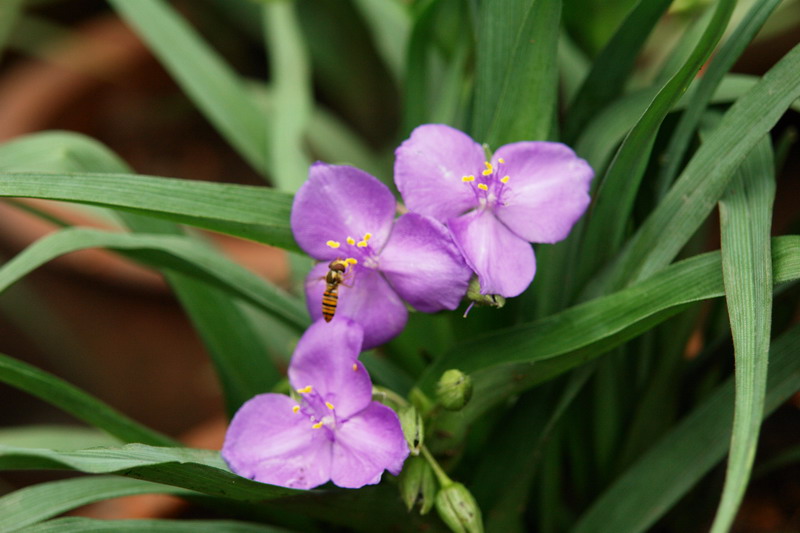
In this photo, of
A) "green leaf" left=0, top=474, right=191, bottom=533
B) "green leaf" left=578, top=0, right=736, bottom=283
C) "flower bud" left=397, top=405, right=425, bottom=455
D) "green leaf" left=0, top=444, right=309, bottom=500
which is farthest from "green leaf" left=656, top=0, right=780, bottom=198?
"green leaf" left=0, top=474, right=191, bottom=533

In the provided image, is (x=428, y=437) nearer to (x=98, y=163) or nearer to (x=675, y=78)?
(x=675, y=78)

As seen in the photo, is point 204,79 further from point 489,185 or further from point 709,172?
point 709,172

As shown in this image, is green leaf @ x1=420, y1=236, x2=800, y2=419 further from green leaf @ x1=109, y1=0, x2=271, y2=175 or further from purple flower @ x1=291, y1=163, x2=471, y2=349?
Result: green leaf @ x1=109, y1=0, x2=271, y2=175

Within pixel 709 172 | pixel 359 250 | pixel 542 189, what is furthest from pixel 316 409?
pixel 709 172

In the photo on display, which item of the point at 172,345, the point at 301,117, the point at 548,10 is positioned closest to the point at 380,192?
the point at 548,10

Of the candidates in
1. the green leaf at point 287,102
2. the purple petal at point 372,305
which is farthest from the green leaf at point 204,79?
the purple petal at point 372,305

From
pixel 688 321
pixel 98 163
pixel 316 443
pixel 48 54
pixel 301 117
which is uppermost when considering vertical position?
pixel 48 54
